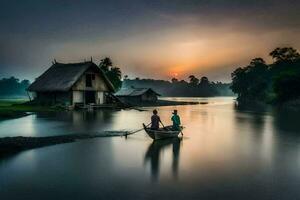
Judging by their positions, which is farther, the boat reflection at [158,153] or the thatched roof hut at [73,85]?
the thatched roof hut at [73,85]

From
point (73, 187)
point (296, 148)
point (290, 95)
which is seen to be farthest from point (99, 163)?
point (290, 95)

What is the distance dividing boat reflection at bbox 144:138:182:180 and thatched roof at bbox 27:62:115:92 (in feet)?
99.6

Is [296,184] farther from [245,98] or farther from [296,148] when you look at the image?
[245,98]

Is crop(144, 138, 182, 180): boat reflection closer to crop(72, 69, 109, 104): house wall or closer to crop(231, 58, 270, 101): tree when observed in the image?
crop(72, 69, 109, 104): house wall

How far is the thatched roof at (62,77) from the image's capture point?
5109 centimetres

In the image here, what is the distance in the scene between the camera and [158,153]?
18.4 meters

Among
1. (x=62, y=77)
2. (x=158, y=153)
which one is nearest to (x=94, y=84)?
(x=62, y=77)

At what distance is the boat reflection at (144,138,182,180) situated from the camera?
1455cm

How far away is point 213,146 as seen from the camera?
70.4 ft

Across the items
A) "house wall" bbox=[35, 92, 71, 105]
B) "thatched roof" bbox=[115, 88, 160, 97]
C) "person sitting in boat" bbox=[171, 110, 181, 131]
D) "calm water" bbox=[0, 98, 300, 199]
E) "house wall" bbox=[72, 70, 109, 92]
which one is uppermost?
"house wall" bbox=[72, 70, 109, 92]

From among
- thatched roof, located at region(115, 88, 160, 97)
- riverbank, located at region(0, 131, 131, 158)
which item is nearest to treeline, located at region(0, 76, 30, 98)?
thatched roof, located at region(115, 88, 160, 97)

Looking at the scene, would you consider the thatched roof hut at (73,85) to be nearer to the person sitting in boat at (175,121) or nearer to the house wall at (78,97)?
the house wall at (78,97)

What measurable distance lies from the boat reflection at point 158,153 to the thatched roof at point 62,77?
3037 cm

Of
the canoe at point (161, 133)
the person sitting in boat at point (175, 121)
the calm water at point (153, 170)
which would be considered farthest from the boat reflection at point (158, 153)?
the person sitting in boat at point (175, 121)
